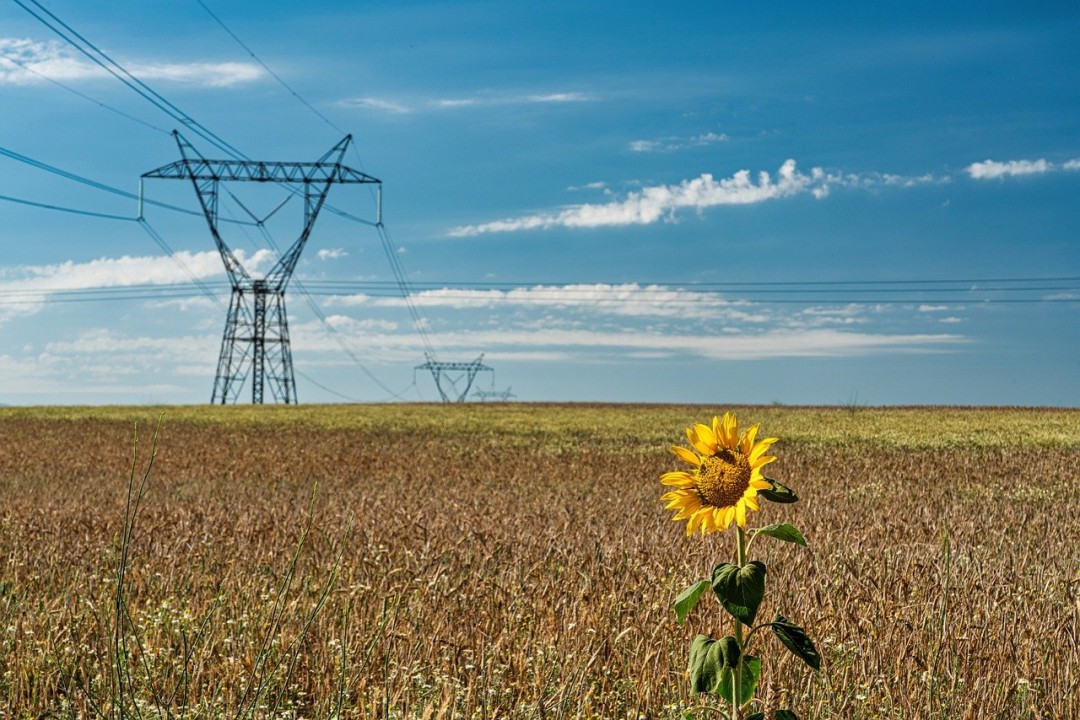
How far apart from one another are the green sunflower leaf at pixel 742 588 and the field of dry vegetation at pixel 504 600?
1.91 ft

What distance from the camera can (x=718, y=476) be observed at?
2.48 m

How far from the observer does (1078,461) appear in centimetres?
1645

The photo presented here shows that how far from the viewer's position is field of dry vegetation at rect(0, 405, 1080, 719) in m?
4.00

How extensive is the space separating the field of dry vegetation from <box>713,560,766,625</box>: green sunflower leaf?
58 centimetres

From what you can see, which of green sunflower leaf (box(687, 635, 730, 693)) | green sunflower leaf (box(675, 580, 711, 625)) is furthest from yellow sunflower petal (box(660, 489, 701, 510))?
green sunflower leaf (box(687, 635, 730, 693))

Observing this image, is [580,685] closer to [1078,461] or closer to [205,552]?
[205,552]

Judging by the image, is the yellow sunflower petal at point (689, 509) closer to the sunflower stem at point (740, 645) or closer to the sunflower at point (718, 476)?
the sunflower at point (718, 476)

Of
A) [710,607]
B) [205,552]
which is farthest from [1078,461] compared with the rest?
[205,552]

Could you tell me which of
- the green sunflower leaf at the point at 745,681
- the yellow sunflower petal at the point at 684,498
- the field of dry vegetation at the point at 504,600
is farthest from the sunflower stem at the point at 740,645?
the field of dry vegetation at the point at 504,600

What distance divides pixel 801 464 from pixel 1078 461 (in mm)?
4951

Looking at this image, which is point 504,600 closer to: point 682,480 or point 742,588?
point 682,480

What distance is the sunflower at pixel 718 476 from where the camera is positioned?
96.5 inches

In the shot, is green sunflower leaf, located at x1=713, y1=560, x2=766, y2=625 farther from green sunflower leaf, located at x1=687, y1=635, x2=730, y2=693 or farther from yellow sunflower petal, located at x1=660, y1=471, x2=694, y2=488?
yellow sunflower petal, located at x1=660, y1=471, x2=694, y2=488

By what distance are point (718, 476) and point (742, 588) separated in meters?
0.32
